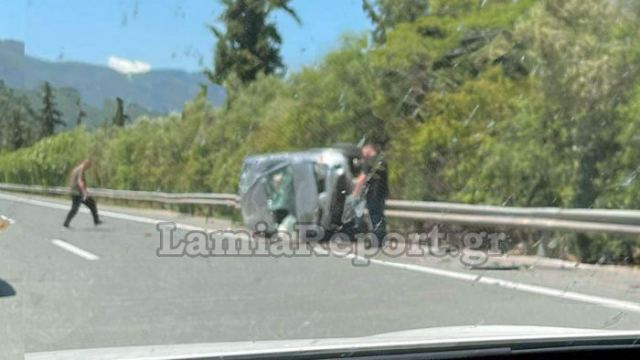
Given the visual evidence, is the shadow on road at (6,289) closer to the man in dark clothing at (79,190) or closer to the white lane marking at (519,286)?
the man in dark clothing at (79,190)

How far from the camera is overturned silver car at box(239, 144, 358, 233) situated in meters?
5.10

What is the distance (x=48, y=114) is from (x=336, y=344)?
5.86 feet

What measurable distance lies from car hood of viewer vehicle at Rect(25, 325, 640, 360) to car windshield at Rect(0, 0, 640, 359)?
2.0 inches

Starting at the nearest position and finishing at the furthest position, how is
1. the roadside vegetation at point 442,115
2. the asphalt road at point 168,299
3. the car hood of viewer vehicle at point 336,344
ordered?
the car hood of viewer vehicle at point 336,344 → the asphalt road at point 168,299 → the roadside vegetation at point 442,115

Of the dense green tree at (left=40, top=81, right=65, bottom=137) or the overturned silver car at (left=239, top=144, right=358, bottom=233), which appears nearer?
the dense green tree at (left=40, top=81, right=65, bottom=137)

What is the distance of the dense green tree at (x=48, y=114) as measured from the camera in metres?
4.44

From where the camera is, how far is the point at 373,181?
571cm

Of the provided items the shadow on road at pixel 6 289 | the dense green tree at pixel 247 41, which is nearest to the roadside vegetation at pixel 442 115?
the dense green tree at pixel 247 41

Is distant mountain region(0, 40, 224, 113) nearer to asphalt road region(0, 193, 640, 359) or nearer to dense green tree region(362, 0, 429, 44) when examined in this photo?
asphalt road region(0, 193, 640, 359)

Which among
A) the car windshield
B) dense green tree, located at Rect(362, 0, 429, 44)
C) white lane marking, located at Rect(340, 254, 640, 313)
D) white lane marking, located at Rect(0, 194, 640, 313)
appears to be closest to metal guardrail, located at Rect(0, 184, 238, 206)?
the car windshield

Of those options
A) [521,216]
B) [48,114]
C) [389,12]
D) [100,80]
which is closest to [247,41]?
A: [100,80]

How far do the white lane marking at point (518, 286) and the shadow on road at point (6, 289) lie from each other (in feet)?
9.85

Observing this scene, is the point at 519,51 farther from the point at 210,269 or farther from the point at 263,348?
the point at 263,348

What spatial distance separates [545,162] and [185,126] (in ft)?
16.0
